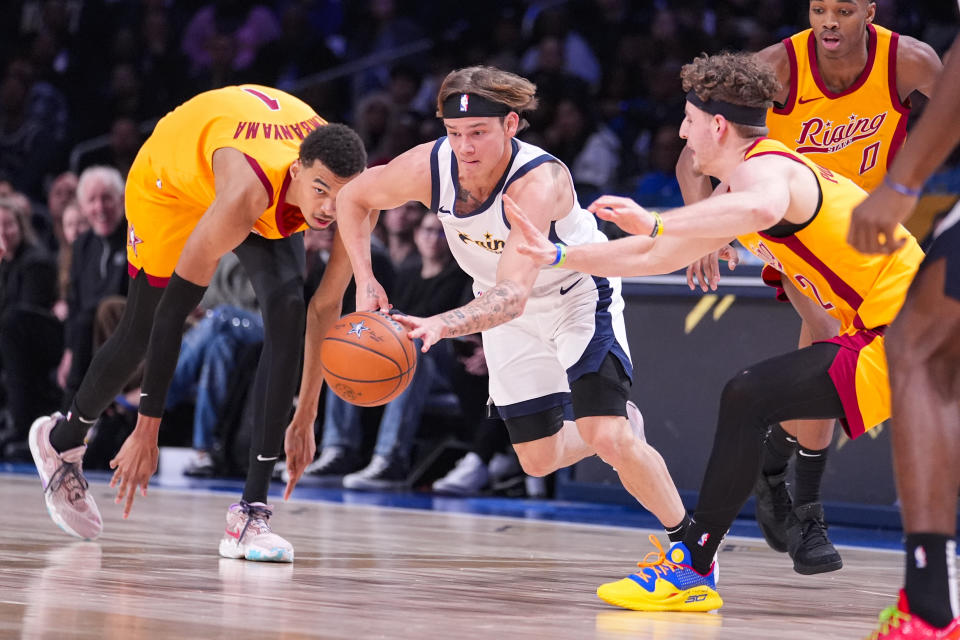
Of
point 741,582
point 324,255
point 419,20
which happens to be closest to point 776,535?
point 741,582

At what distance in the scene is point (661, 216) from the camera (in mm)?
3682

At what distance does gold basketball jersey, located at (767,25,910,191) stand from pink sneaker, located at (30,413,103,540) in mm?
3158

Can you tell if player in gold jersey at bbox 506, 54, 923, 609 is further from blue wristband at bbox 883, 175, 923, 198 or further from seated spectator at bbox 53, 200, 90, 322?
seated spectator at bbox 53, 200, 90, 322

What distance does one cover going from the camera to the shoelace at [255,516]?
16.6 feet

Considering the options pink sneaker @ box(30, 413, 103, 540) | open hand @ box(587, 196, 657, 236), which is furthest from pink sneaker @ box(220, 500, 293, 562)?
open hand @ box(587, 196, 657, 236)

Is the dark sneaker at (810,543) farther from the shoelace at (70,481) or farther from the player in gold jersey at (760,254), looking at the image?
the shoelace at (70,481)

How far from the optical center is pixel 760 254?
4.39 m

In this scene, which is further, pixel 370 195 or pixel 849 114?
pixel 849 114

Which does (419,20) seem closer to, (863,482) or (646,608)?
(863,482)

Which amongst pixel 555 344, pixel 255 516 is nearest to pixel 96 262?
pixel 255 516

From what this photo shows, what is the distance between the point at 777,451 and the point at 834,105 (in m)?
1.36

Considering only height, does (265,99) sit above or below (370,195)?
above

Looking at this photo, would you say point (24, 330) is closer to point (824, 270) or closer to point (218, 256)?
point (218, 256)

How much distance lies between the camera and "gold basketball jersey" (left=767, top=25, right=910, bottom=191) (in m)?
5.05
